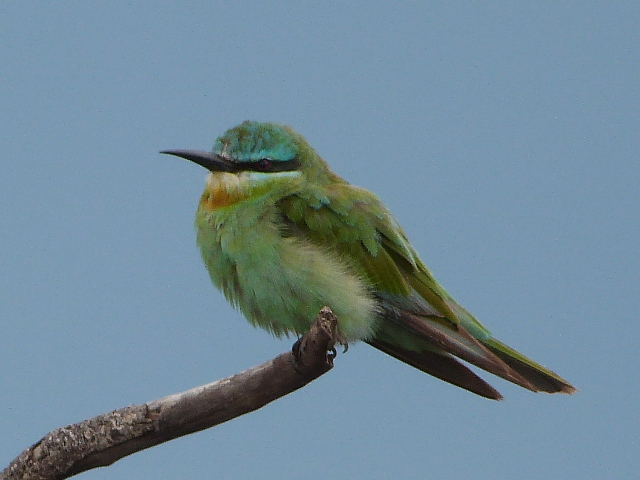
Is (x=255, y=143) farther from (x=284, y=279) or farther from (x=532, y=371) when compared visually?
(x=532, y=371)

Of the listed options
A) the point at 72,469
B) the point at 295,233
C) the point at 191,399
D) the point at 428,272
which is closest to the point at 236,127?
the point at 295,233

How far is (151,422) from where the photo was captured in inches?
104

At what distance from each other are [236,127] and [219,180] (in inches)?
8.7

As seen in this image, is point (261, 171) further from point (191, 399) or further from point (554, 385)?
point (554, 385)

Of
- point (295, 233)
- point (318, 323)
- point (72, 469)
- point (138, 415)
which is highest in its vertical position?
point (295, 233)

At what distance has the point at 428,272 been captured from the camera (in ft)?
10.9

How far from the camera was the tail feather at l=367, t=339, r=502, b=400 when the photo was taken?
10.3 ft

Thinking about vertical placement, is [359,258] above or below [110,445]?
above

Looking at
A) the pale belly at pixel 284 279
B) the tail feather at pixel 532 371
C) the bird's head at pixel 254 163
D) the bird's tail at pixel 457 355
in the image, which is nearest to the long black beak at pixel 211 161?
the bird's head at pixel 254 163

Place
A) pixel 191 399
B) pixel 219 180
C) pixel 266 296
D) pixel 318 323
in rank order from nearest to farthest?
pixel 318 323 < pixel 191 399 < pixel 266 296 < pixel 219 180

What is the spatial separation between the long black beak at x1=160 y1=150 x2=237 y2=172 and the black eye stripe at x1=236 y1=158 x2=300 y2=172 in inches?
1.3

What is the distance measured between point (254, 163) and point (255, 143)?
0.25 ft

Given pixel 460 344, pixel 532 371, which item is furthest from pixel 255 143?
pixel 532 371

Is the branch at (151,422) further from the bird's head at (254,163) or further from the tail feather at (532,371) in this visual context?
the tail feather at (532,371)
